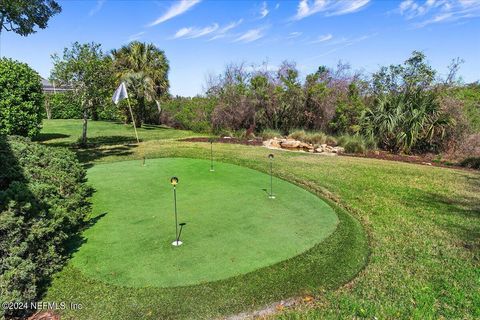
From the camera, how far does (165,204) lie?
17.9 feet

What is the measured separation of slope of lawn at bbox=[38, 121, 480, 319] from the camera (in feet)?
9.67

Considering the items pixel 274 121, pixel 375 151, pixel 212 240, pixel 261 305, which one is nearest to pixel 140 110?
pixel 274 121

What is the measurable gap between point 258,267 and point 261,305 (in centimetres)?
55

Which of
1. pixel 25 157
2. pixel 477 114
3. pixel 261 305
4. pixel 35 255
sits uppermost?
pixel 477 114

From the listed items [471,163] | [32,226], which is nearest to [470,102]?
[471,163]

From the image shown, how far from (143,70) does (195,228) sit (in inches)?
766

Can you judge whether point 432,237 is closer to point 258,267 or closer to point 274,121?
point 258,267

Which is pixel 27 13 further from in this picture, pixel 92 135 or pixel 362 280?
pixel 362 280

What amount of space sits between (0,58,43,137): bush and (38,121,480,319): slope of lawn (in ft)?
32.3

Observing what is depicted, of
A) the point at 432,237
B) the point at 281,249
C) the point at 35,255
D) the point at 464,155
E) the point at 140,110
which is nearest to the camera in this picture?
the point at 35,255

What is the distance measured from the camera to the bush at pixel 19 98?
35.4ft

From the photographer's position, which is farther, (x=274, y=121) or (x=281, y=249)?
(x=274, y=121)

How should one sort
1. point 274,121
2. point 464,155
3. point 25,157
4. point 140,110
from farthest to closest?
point 140,110
point 274,121
point 464,155
point 25,157

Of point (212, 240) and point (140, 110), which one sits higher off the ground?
point (140, 110)
